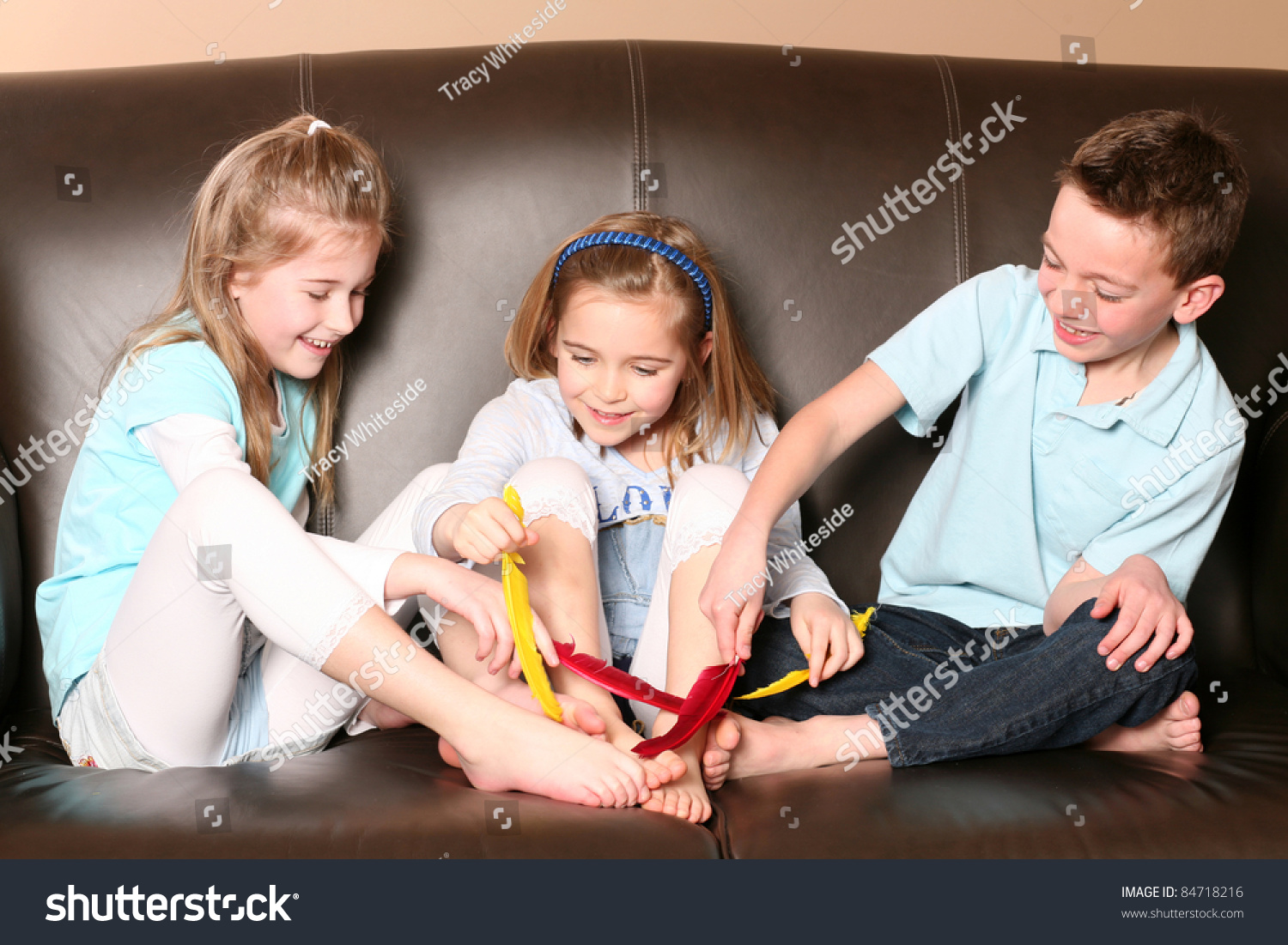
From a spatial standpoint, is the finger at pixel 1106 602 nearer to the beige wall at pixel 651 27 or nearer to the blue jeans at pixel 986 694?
the blue jeans at pixel 986 694

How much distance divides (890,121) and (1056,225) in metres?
0.38

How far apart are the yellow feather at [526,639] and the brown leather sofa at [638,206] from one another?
1.47 feet

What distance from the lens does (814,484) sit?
56.5 inches

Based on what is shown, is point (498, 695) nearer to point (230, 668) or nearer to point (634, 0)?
point (230, 668)

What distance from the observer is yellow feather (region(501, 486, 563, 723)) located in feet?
3.20

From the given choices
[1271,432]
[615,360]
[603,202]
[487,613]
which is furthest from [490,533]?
[1271,432]

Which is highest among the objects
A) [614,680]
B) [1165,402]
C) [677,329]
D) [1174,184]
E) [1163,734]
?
[1174,184]

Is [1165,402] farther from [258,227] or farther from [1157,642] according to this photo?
[258,227]

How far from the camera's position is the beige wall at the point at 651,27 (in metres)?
1.78

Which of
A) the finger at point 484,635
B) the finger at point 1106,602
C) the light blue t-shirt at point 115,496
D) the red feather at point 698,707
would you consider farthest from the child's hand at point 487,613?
the finger at point 1106,602

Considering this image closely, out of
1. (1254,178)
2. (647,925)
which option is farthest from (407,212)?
(1254,178)

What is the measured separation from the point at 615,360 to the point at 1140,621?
61 cm

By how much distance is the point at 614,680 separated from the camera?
0.98 m

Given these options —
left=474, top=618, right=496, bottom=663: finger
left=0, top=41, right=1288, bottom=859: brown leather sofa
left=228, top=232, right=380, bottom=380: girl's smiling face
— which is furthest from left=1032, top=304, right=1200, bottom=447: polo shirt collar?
left=228, top=232, right=380, bottom=380: girl's smiling face
